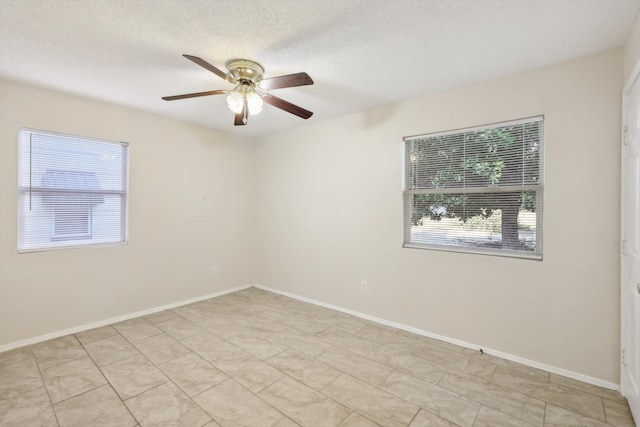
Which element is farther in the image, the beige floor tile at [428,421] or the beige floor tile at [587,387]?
the beige floor tile at [587,387]

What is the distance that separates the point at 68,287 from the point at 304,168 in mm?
3012

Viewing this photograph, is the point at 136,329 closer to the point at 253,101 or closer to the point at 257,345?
the point at 257,345

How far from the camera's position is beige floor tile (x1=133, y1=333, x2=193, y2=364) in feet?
8.71

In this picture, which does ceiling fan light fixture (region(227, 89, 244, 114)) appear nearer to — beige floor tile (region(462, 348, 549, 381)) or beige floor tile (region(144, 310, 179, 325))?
beige floor tile (region(144, 310, 179, 325))

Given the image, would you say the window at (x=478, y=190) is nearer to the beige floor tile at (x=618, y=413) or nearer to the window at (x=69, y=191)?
the beige floor tile at (x=618, y=413)

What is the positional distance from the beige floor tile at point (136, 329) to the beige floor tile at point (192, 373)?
735mm

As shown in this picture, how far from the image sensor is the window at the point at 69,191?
9.61ft

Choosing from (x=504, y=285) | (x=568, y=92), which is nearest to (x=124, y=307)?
(x=504, y=285)

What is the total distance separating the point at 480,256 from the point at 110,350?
3.54m

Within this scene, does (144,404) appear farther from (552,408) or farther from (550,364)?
(550,364)

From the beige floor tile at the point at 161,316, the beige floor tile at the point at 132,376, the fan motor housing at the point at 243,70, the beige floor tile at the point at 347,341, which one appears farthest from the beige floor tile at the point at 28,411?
the fan motor housing at the point at 243,70

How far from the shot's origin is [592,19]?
6.11ft

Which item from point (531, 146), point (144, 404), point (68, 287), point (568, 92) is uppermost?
point (568, 92)

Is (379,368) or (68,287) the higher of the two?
(68,287)
